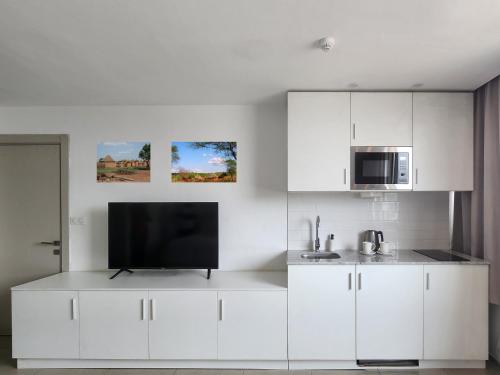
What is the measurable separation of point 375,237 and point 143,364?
2535 mm

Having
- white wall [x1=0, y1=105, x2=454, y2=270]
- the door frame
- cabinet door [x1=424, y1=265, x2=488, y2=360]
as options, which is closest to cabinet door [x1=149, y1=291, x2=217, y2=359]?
white wall [x1=0, y1=105, x2=454, y2=270]

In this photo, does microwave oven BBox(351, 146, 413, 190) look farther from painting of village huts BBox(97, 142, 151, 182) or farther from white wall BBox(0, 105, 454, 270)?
painting of village huts BBox(97, 142, 151, 182)

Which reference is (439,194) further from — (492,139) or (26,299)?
(26,299)

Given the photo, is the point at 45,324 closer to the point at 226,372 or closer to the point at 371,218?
the point at 226,372

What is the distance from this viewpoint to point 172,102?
290 centimetres

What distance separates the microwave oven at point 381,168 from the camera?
256cm

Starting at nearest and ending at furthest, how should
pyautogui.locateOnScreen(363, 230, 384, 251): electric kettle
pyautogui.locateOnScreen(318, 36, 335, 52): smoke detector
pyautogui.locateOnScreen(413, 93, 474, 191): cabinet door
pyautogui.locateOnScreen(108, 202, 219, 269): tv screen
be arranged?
pyautogui.locateOnScreen(318, 36, 335, 52): smoke detector
pyautogui.locateOnScreen(413, 93, 474, 191): cabinet door
pyautogui.locateOnScreen(108, 202, 219, 269): tv screen
pyautogui.locateOnScreen(363, 230, 384, 251): electric kettle

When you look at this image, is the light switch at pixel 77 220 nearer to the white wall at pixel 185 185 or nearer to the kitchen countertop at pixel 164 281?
the white wall at pixel 185 185

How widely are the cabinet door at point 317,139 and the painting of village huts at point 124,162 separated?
1.57 meters

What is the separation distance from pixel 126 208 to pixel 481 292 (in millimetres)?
3308

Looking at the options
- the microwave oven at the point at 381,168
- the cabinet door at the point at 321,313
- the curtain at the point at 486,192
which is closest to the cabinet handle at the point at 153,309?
the cabinet door at the point at 321,313

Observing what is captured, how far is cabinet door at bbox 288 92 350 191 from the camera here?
8.48 feet

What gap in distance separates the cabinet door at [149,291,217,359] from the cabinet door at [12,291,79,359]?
710 mm

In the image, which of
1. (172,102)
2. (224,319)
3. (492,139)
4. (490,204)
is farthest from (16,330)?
(492,139)
